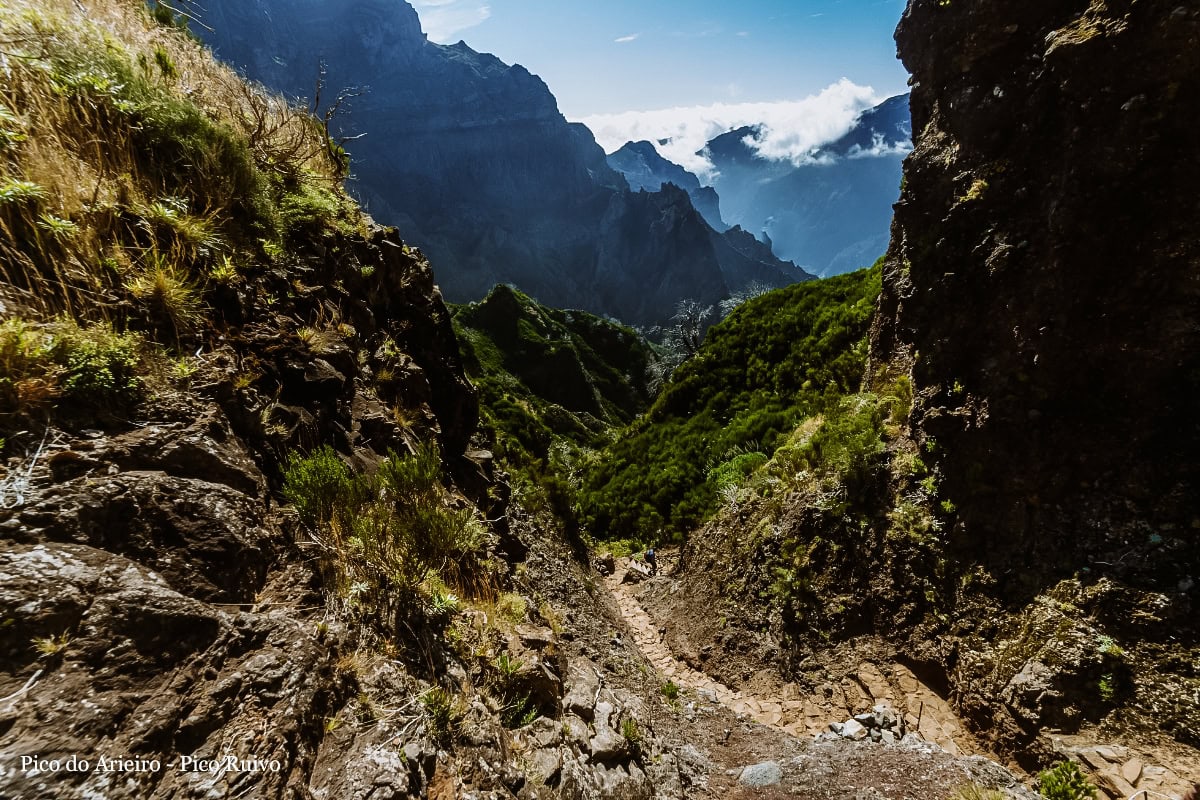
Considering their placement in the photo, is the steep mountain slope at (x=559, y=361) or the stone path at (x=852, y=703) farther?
the steep mountain slope at (x=559, y=361)

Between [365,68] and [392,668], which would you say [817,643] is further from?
[365,68]

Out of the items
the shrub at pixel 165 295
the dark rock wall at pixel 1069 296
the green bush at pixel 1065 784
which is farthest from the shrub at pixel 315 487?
the dark rock wall at pixel 1069 296

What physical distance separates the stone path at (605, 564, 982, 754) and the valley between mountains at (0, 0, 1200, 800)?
1.9 inches

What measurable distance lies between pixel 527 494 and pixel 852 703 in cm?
626

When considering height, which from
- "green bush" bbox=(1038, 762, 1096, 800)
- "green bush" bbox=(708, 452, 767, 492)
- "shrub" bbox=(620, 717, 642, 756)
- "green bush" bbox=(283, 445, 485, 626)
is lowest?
"green bush" bbox=(1038, 762, 1096, 800)

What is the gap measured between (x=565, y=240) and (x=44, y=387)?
567 ft

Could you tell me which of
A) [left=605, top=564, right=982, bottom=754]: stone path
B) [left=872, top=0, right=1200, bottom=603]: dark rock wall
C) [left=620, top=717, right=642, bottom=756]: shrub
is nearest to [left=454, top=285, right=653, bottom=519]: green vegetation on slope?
[left=605, top=564, right=982, bottom=754]: stone path

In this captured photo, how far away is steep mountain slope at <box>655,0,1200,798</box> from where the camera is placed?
15.5 feet

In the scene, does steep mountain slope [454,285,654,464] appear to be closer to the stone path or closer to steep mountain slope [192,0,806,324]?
the stone path

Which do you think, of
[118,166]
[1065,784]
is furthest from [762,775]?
[118,166]

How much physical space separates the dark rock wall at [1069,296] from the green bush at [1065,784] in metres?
1.64

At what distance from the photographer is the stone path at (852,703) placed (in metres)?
5.62

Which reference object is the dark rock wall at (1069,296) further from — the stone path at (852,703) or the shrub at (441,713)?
the shrub at (441,713)

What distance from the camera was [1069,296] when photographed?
5.64 m
